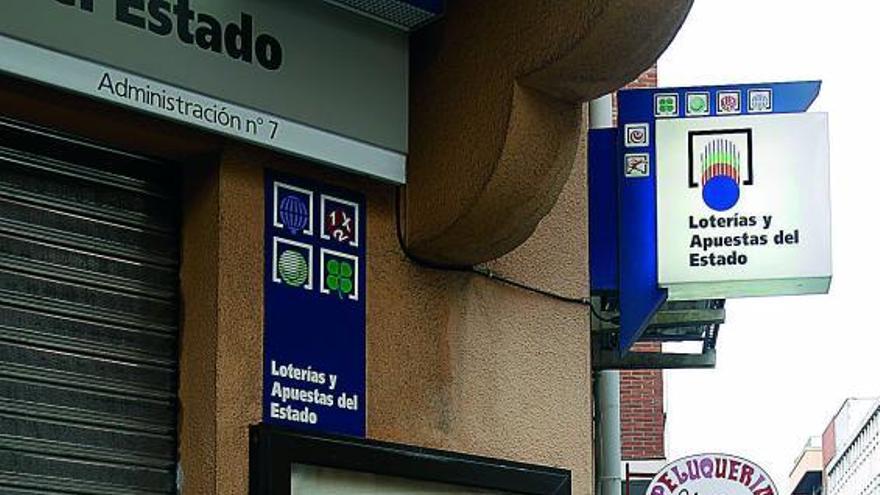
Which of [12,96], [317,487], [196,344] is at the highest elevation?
[12,96]

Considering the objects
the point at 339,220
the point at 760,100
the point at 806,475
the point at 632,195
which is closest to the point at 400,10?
the point at 339,220

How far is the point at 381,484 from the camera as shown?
28.3ft

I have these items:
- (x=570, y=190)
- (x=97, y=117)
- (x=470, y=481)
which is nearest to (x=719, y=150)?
(x=570, y=190)

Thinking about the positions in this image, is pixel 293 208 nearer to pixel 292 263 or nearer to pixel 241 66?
pixel 292 263

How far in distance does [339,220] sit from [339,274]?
0.24 meters

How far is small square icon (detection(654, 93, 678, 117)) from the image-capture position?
36.9 ft

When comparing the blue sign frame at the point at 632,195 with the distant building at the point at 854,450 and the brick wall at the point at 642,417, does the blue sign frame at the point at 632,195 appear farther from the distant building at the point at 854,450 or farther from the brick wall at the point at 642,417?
the distant building at the point at 854,450

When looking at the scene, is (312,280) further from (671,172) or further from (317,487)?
(671,172)

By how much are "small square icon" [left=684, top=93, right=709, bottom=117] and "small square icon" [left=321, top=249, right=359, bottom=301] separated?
3267mm

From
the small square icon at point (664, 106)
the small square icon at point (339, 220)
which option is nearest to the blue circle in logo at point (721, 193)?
the small square icon at point (664, 106)

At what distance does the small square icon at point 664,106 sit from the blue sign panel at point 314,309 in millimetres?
2979

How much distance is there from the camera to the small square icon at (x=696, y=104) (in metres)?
11.4

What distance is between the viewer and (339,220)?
28.6ft

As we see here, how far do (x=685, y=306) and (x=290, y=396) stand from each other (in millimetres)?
4920
